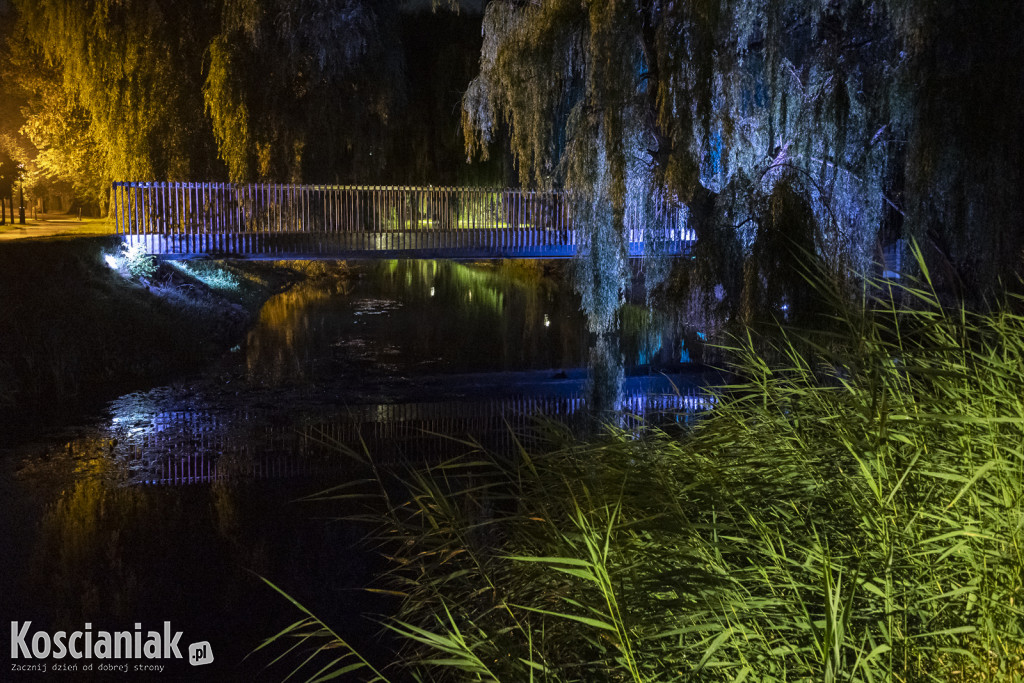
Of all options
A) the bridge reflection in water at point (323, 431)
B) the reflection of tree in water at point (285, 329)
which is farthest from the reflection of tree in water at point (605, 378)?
the reflection of tree in water at point (285, 329)

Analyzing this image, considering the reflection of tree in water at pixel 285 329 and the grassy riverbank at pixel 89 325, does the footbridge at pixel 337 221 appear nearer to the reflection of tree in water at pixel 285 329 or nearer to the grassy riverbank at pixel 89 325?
the grassy riverbank at pixel 89 325

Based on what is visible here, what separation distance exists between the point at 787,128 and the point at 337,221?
9.38 metres

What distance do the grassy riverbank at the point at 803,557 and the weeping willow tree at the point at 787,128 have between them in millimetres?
4213

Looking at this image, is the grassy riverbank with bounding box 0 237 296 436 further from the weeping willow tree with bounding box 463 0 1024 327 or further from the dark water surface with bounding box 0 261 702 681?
the weeping willow tree with bounding box 463 0 1024 327

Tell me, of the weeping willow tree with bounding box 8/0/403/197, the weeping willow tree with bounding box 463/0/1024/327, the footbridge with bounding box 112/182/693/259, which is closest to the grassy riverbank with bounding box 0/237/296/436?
the footbridge with bounding box 112/182/693/259

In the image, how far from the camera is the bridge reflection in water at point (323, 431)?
27.5 ft

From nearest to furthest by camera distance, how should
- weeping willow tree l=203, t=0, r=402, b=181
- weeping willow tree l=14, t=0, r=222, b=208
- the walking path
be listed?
A: weeping willow tree l=203, t=0, r=402, b=181, weeping willow tree l=14, t=0, r=222, b=208, the walking path

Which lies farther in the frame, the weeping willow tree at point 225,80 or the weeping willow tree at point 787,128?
the weeping willow tree at point 225,80

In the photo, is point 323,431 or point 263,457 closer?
point 263,457

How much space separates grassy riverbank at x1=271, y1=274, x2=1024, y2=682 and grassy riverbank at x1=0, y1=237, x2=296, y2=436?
7547 millimetres

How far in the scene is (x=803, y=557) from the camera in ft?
12.1

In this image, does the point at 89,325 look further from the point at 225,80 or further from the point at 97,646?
the point at 97,646

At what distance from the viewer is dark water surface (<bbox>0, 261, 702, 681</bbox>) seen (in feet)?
18.4

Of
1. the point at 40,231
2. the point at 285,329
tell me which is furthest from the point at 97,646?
the point at 40,231
